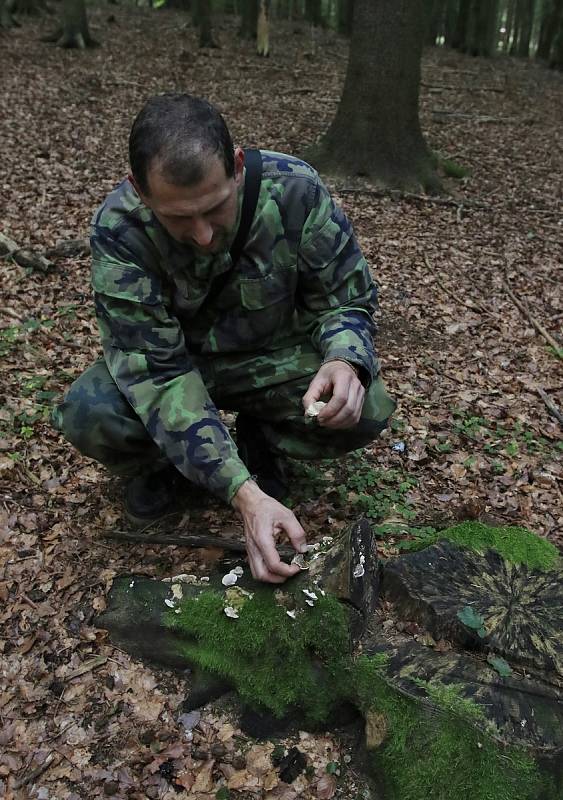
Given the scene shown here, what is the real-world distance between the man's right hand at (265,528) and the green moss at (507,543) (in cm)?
70

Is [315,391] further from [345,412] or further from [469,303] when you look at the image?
[469,303]

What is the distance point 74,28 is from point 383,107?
36.3 ft

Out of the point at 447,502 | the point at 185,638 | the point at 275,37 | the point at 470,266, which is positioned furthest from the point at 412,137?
the point at 275,37

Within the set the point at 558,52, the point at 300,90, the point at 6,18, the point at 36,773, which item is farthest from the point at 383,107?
the point at 558,52

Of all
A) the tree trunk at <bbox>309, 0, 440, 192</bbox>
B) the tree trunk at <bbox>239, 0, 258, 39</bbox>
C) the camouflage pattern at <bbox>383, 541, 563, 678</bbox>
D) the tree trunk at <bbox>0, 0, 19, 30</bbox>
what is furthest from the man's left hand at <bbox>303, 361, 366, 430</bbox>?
the tree trunk at <bbox>239, 0, 258, 39</bbox>

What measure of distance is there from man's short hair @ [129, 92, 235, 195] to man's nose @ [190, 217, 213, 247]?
0.50 feet

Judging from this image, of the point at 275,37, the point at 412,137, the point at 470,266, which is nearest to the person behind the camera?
the point at 470,266

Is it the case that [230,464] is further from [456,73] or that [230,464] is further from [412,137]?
[456,73]

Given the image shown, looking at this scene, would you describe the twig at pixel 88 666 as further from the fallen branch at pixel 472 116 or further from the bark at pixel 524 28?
the bark at pixel 524 28

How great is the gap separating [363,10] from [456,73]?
1236 cm

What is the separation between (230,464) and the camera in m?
2.35

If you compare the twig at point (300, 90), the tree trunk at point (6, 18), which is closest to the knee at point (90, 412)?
the twig at point (300, 90)

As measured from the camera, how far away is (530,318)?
5574 mm

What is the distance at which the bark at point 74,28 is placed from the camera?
15.3m
